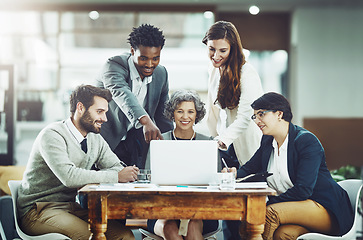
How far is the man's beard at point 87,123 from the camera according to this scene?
308 centimetres

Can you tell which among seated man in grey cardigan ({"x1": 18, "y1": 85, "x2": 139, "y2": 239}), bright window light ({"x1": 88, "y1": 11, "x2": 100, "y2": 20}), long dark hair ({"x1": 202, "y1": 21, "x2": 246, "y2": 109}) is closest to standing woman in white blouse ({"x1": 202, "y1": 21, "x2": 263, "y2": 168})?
long dark hair ({"x1": 202, "y1": 21, "x2": 246, "y2": 109})

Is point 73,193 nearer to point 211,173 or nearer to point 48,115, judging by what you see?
point 211,173

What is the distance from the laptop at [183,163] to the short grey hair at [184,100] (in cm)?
67

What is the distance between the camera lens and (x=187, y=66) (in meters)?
6.11

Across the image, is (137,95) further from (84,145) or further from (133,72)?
(84,145)

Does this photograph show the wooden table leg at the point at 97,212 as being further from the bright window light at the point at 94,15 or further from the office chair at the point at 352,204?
the bright window light at the point at 94,15

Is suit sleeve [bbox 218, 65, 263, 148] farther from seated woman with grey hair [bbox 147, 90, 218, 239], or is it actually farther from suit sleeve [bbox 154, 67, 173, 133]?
suit sleeve [bbox 154, 67, 173, 133]

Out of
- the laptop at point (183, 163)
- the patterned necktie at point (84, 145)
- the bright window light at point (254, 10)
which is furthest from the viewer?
the bright window light at point (254, 10)

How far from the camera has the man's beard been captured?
3084 mm

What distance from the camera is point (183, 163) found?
2750mm

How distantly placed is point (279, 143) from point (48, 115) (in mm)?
4635

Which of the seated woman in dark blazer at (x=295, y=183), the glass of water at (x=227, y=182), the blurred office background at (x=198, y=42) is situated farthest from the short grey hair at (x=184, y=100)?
the blurred office background at (x=198, y=42)

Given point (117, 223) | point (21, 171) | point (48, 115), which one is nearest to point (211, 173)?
point (117, 223)

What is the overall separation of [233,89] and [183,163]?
0.93 m
